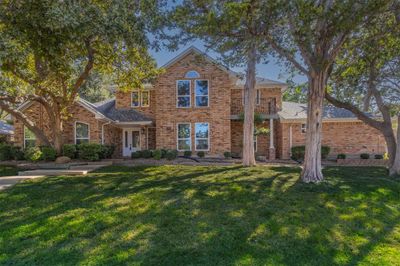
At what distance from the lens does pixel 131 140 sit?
782 inches

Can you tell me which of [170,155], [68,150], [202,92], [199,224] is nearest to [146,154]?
[170,155]

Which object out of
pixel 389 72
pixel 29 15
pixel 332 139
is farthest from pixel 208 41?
pixel 332 139

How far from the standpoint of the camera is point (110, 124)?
18.1m

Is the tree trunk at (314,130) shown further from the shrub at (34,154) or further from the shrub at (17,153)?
the shrub at (17,153)

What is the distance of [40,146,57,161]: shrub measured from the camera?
1414 centimetres

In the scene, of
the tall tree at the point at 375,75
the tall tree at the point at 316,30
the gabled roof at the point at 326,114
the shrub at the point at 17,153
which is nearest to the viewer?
the tall tree at the point at 316,30

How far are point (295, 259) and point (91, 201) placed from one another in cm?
519

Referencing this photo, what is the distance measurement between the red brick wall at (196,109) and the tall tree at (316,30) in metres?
7.58

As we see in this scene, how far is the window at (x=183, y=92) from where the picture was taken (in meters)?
18.1

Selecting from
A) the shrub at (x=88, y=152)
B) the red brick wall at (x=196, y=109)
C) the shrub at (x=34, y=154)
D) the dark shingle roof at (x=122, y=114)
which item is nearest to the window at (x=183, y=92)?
the red brick wall at (x=196, y=109)

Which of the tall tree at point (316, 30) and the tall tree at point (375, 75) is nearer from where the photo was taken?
the tall tree at point (316, 30)

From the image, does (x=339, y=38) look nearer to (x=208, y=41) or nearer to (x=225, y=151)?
(x=208, y=41)

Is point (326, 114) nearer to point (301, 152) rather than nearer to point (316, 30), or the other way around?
point (301, 152)

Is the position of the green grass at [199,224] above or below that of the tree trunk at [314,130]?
below
